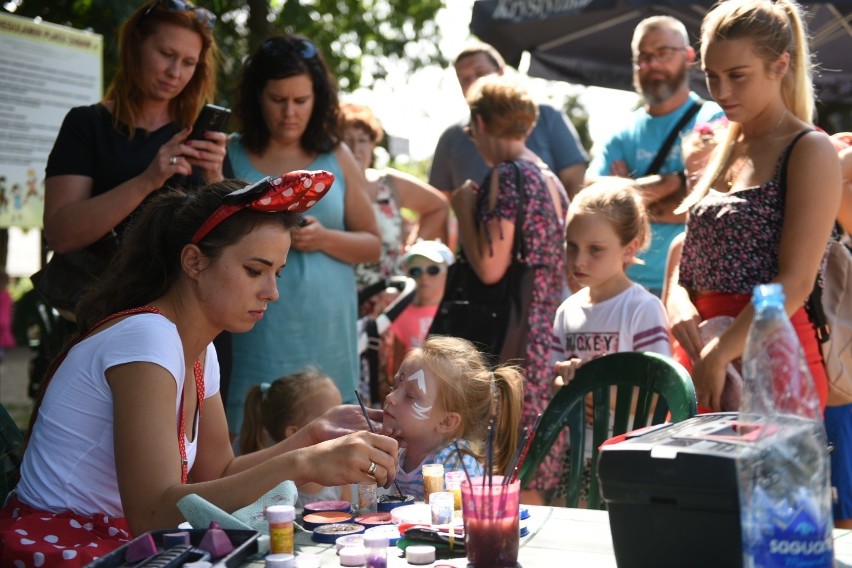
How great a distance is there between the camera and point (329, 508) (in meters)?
2.21

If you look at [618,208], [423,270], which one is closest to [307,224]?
[618,208]

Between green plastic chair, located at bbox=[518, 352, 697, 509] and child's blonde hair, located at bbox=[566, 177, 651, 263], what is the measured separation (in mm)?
922

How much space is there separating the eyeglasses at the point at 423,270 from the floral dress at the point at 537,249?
1529 millimetres

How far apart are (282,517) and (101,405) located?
2.09ft

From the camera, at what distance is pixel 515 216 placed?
4199mm

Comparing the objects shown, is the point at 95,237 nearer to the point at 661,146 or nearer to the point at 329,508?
the point at 329,508

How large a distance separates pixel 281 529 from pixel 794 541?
848mm

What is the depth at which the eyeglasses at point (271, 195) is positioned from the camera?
90.2 inches

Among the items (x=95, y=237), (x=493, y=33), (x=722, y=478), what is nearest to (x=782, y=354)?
(x=722, y=478)

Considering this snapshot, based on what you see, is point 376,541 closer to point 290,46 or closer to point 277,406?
point 277,406

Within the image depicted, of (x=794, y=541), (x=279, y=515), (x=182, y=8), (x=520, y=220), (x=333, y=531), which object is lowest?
(x=333, y=531)

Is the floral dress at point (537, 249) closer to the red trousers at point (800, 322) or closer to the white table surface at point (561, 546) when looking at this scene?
the red trousers at point (800, 322)

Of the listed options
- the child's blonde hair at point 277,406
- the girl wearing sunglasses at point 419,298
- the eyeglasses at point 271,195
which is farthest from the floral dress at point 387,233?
the eyeglasses at point 271,195

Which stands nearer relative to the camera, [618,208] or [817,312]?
[817,312]
